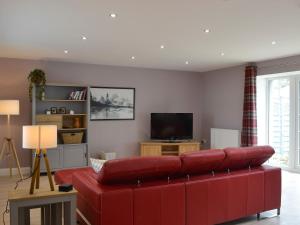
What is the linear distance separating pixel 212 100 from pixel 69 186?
5980 millimetres

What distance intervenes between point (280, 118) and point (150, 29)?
13.7 feet

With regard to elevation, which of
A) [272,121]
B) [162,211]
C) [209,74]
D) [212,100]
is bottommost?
[162,211]

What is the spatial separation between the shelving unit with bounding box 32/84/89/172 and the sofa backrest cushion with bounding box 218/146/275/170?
12.8 ft

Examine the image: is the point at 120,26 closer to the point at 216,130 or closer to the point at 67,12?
the point at 67,12

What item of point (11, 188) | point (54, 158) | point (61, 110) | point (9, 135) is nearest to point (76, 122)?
point (61, 110)

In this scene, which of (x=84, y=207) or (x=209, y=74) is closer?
(x=84, y=207)

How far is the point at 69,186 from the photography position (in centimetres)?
279

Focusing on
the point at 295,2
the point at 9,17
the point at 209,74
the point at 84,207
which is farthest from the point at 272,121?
the point at 9,17

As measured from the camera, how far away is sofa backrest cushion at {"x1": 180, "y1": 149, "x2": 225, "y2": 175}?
3.19m

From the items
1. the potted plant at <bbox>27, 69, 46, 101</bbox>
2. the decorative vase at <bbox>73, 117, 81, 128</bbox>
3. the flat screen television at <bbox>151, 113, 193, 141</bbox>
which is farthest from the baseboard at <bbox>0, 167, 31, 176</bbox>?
the flat screen television at <bbox>151, 113, 193, 141</bbox>

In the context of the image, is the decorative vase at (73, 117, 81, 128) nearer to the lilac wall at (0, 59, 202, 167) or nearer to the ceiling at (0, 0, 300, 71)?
the lilac wall at (0, 59, 202, 167)

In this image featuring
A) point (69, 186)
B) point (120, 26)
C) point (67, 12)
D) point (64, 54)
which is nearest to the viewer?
point (69, 186)

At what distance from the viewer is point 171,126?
7715mm

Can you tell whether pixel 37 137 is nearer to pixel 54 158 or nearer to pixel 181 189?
pixel 181 189
